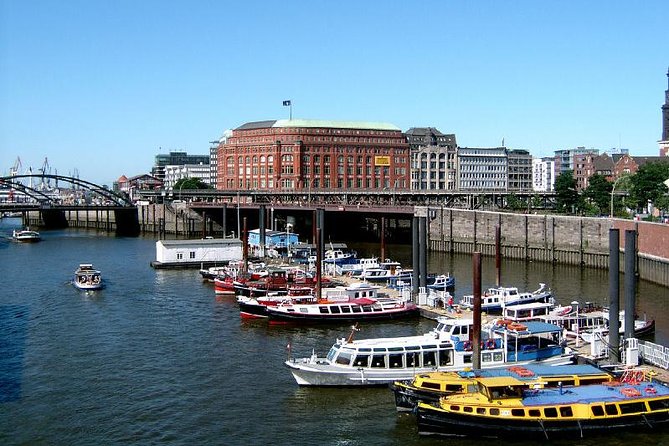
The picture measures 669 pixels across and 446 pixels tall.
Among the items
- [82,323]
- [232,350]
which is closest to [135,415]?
[232,350]

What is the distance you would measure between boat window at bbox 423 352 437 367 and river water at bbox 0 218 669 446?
2.93 m

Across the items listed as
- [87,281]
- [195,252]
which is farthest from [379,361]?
[195,252]

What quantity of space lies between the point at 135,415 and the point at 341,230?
4664 inches

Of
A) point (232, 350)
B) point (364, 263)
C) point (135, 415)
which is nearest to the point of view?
point (135, 415)

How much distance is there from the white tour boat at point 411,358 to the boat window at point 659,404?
9.01m

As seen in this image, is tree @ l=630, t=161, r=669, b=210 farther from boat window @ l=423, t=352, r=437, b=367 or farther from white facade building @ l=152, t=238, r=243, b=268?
boat window @ l=423, t=352, r=437, b=367

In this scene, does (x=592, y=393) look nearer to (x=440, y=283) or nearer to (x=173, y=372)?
(x=173, y=372)

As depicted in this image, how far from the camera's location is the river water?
39719mm

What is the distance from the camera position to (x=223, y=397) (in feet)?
148

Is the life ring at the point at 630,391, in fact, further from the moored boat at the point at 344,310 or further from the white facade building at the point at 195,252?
the white facade building at the point at 195,252

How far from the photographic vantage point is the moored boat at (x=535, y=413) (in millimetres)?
37031

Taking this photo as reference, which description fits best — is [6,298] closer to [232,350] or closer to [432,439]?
[232,350]

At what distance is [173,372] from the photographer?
5038 centimetres

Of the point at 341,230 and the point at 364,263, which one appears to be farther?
the point at 341,230
